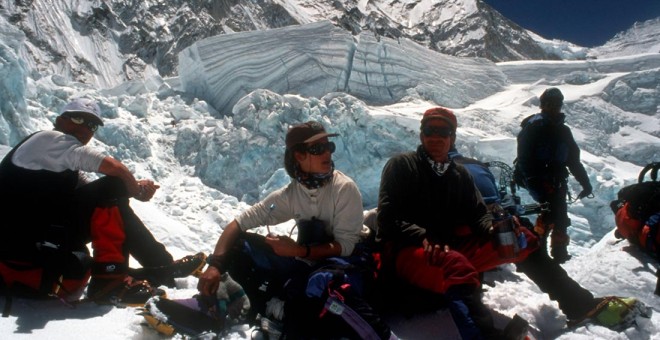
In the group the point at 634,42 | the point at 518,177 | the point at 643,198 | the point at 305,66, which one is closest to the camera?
the point at 643,198

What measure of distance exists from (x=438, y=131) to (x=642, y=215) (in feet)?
5.09

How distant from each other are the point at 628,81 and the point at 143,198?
12265mm

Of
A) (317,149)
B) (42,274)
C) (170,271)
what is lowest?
(170,271)

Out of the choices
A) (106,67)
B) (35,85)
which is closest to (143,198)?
(35,85)

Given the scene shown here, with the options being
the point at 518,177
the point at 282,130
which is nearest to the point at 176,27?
the point at 282,130

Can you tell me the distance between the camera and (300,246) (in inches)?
70.6

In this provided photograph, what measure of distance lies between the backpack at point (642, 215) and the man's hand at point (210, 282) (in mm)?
2335

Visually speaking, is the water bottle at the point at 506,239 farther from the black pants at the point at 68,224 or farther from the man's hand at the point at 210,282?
the black pants at the point at 68,224

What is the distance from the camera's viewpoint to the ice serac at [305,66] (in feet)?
37.2

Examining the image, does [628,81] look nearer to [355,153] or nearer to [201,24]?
[355,153]

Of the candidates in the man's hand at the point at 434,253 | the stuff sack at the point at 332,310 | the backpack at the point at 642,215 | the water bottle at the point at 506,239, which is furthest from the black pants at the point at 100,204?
the backpack at the point at 642,215

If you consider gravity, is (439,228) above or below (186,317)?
above

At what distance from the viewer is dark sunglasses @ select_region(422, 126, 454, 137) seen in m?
1.97

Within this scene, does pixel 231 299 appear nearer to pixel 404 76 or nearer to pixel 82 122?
pixel 82 122
